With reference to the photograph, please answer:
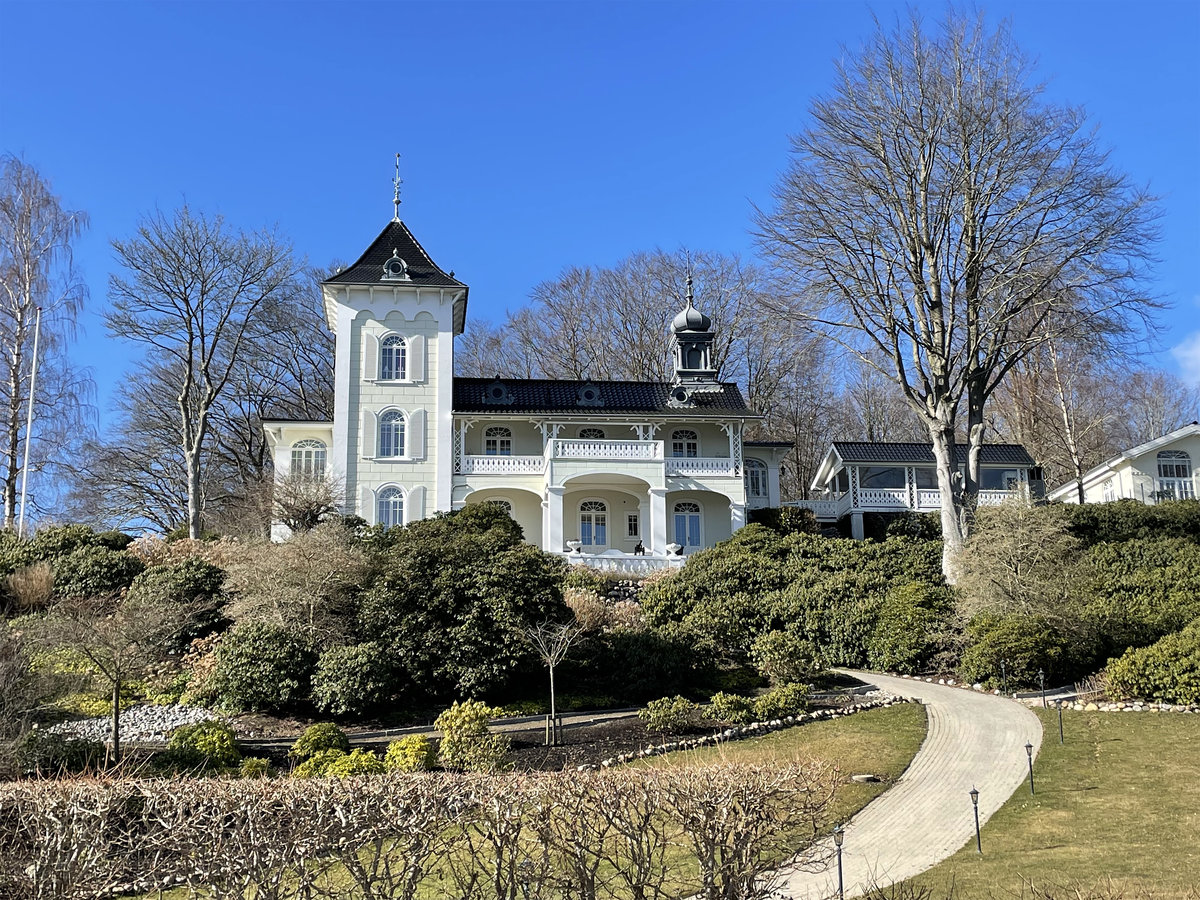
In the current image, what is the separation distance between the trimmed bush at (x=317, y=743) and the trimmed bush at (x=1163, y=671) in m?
11.9

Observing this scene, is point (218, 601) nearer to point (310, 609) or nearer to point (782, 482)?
point (310, 609)

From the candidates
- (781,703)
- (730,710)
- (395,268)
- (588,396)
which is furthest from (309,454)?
(781,703)

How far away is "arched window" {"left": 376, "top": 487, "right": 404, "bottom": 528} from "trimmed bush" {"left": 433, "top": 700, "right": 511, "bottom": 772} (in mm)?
17199

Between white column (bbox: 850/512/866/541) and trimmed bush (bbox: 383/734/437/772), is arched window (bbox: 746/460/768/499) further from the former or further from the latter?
trimmed bush (bbox: 383/734/437/772)

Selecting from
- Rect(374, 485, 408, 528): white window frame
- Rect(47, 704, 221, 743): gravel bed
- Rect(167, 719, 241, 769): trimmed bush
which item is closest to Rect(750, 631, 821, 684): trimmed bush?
Rect(167, 719, 241, 769): trimmed bush

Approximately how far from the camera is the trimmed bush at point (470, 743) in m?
13.1

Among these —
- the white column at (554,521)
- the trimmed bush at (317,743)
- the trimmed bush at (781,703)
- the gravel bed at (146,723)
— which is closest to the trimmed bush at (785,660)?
the trimmed bush at (781,703)

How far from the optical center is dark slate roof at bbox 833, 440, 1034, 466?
112ft

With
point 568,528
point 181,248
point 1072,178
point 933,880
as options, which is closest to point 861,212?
point 1072,178

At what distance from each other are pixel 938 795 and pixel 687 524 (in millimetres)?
21278

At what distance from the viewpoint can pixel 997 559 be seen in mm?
19469

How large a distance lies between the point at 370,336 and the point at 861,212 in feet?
52.1

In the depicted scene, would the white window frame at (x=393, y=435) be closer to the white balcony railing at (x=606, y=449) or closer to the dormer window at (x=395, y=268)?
the dormer window at (x=395, y=268)

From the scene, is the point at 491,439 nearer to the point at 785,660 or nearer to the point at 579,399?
the point at 579,399
